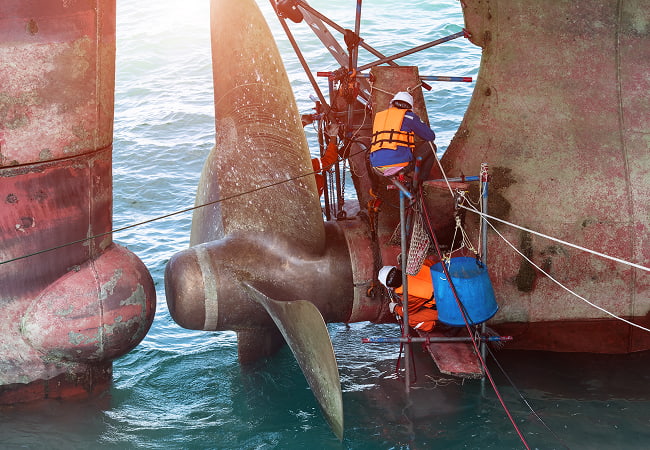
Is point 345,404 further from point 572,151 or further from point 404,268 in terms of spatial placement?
point 572,151

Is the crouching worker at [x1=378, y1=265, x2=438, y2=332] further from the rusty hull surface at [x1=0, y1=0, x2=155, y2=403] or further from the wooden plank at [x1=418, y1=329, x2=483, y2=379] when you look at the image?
the rusty hull surface at [x1=0, y1=0, x2=155, y2=403]

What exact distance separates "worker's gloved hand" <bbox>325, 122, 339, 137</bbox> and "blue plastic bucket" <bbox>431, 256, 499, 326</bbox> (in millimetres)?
2561

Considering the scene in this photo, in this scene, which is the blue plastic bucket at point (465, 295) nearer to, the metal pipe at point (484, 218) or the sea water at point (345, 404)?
the metal pipe at point (484, 218)

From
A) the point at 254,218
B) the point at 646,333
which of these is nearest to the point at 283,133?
the point at 254,218

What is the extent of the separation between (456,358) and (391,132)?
102 inches

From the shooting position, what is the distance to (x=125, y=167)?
665 inches

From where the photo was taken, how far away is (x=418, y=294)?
8578 mm

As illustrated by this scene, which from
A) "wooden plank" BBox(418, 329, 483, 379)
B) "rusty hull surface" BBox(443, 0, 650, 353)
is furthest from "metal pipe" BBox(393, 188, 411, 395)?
"rusty hull surface" BBox(443, 0, 650, 353)

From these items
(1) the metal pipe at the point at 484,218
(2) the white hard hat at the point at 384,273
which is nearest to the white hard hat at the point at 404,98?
(1) the metal pipe at the point at 484,218

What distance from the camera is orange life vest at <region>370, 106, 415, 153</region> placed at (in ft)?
27.7

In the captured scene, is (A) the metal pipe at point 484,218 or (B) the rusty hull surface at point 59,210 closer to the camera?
(B) the rusty hull surface at point 59,210

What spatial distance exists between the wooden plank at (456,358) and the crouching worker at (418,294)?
144mm

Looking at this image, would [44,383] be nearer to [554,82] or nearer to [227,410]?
[227,410]

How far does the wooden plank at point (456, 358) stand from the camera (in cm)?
817
